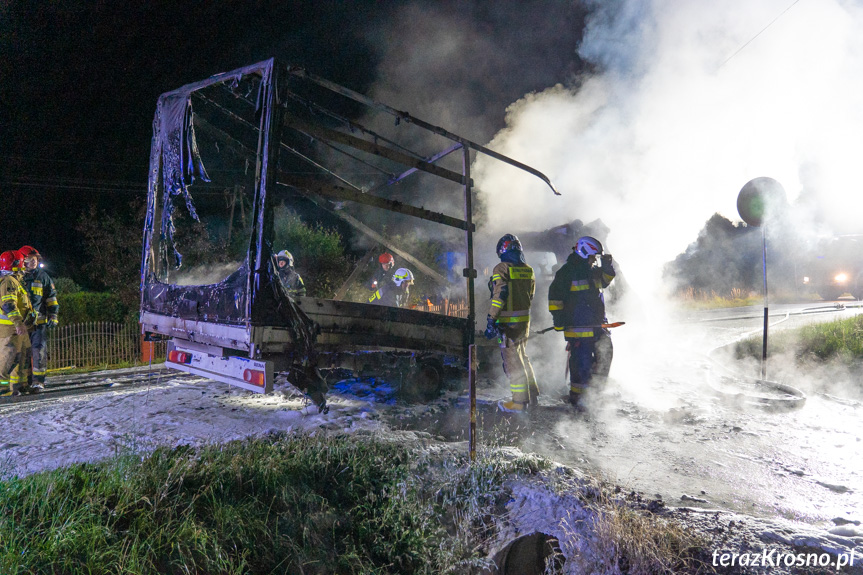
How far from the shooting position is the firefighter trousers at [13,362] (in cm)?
591

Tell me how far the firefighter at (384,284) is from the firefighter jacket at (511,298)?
3.49m

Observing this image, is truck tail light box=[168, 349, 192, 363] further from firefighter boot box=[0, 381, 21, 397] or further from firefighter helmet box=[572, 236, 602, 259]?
firefighter helmet box=[572, 236, 602, 259]

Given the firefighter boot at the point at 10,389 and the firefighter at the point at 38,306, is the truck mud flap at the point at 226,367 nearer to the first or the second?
the firefighter boot at the point at 10,389

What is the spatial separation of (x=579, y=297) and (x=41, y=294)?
24.8ft

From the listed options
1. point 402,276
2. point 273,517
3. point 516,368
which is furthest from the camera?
point 402,276

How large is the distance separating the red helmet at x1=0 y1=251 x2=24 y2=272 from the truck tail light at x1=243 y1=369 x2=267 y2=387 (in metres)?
5.15

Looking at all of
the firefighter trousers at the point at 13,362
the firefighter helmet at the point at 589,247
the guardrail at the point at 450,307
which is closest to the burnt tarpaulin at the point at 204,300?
the firefighter trousers at the point at 13,362

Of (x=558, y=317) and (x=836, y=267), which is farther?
(x=836, y=267)

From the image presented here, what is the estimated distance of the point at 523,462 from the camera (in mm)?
3100

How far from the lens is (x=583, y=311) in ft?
17.9

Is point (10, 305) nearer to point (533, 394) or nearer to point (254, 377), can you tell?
point (254, 377)

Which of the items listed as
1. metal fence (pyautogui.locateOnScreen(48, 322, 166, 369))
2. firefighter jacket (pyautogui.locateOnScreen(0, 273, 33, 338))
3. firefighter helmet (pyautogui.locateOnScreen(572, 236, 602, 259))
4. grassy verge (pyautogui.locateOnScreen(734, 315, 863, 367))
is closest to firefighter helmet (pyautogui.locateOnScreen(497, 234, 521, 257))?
firefighter helmet (pyautogui.locateOnScreen(572, 236, 602, 259))

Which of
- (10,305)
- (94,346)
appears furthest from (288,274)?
(94,346)

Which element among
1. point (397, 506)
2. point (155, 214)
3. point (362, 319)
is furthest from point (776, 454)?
point (155, 214)
